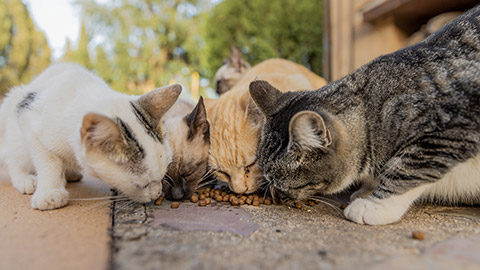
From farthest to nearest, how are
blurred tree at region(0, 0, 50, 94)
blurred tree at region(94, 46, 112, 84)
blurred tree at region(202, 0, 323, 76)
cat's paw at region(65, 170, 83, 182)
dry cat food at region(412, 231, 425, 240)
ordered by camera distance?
blurred tree at region(94, 46, 112, 84) < blurred tree at region(0, 0, 50, 94) < blurred tree at region(202, 0, 323, 76) < cat's paw at region(65, 170, 83, 182) < dry cat food at region(412, 231, 425, 240)

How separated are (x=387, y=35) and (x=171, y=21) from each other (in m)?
12.3

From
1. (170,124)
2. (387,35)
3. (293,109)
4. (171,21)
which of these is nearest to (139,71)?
(171,21)

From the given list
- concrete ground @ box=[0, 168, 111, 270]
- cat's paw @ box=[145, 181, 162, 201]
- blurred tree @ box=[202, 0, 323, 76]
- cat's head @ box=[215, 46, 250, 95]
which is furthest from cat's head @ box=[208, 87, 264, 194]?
blurred tree @ box=[202, 0, 323, 76]

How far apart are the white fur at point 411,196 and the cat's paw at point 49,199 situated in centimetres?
187

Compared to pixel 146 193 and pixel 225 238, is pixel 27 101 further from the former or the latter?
pixel 225 238

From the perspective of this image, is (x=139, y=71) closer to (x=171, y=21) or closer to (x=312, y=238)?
(x=171, y=21)

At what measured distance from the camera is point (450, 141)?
178cm

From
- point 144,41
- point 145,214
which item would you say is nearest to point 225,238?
point 145,214

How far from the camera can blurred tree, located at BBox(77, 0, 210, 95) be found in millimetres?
14805

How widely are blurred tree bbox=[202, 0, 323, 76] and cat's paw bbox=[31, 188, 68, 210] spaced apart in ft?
20.2

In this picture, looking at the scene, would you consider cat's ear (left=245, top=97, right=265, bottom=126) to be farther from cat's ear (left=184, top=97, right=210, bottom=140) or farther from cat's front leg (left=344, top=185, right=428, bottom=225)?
cat's front leg (left=344, top=185, right=428, bottom=225)

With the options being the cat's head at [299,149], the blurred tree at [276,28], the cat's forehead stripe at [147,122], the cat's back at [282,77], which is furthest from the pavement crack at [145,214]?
the blurred tree at [276,28]

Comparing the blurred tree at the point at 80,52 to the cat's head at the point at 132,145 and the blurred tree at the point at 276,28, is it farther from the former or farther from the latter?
the cat's head at the point at 132,145

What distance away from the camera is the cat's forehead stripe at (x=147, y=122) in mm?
2070
